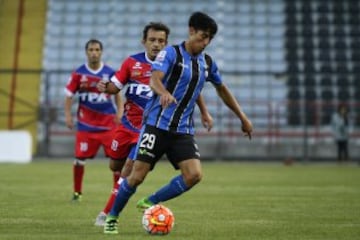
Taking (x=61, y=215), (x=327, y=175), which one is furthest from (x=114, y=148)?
(x=327, y=175)

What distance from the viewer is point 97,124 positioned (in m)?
13.1

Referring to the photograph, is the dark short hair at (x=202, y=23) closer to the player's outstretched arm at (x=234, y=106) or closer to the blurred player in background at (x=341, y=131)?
the player's outstretched arm at (x=234, y=106)

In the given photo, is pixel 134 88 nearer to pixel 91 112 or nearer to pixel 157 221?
pixel 157 221

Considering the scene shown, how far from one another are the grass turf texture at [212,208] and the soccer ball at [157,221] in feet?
0.44

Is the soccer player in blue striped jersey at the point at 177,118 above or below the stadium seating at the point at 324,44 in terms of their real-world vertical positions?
below

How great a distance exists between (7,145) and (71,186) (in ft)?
36.2

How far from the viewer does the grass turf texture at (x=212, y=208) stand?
8.24 meters

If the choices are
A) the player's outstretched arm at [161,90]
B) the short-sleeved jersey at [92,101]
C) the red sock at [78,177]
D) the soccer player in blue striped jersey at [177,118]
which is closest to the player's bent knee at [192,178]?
the soccer player in blue striped jersey at [177,118]

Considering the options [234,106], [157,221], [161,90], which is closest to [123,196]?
[157,221]

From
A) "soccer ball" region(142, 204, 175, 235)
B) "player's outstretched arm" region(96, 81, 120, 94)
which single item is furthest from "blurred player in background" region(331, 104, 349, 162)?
"soccer ball" region(142, 204, 175, 235)

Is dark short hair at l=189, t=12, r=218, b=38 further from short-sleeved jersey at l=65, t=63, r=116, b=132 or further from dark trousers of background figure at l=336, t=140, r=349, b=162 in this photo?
dark trousers of background figure at l=336, t=140, r=349, b=162

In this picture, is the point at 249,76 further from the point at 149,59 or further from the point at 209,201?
the point at 149,59

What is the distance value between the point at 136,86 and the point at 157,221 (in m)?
2.34

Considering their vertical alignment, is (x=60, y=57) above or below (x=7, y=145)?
above
